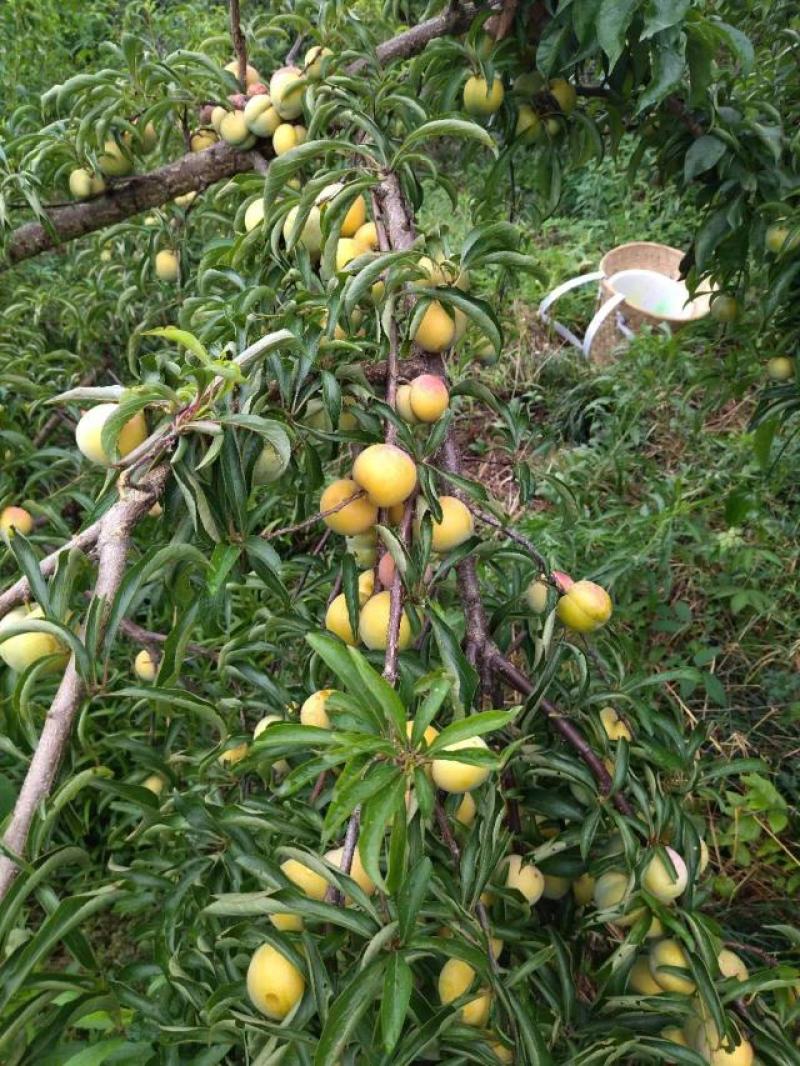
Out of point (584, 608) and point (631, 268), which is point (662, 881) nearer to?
point (584, 608)

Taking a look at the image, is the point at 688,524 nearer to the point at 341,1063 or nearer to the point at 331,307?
the point at 331,307

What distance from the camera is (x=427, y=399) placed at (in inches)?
32.8

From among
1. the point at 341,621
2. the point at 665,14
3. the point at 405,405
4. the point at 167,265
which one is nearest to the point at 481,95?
the point at 665,14

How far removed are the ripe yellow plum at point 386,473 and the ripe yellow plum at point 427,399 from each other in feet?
0.28

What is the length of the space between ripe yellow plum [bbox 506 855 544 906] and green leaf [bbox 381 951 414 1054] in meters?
0.27

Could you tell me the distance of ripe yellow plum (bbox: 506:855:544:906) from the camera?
0.82m

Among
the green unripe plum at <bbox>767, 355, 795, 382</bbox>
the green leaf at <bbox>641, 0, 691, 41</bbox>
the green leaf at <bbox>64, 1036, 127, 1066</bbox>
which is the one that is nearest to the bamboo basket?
the green unripe plum at <bbox>767, 355, 795, 382</bbox>

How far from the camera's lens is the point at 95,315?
192 centimetres

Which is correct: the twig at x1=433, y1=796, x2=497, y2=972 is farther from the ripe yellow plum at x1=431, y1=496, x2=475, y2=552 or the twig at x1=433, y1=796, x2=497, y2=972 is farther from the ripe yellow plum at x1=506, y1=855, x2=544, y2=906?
the ripe yellow plum at x1=431, y1=496, x2=475, y2=552

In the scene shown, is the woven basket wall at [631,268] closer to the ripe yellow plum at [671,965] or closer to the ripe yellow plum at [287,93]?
the ripe yellow plum at [287,93]

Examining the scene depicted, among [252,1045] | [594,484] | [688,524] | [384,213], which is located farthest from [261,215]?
[594,484]

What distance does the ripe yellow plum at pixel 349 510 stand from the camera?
0.81 metres

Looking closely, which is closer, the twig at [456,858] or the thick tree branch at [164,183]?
the twig at [456,858]

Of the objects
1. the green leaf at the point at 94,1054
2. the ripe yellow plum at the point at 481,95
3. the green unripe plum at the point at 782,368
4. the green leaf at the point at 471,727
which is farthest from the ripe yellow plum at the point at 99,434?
the green unripe plum at the point at 782,368
